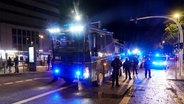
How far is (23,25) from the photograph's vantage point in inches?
1975

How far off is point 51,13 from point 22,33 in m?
18.1

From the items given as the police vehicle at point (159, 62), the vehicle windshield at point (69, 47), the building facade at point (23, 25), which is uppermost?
the building facade at point (23, 25)

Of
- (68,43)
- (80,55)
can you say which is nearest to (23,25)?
(68,43)

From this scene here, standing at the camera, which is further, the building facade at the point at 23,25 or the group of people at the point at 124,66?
the building facade at the point at 23,25

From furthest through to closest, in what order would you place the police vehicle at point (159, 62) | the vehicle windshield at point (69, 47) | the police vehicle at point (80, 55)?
1. the police vehicle at point (159, 62)
2. the vehicle windshield at point (69, 47)
3. the police vehicle at point (80, 55)

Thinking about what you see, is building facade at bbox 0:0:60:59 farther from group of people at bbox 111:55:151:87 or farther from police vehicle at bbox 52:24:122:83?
police vehicle at bbox 52:24:122:83

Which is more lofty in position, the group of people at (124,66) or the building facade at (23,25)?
the building facade at (23,25)

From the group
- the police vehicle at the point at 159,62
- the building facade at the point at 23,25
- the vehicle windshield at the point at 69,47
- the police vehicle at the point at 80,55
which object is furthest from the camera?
the building facade at the point at 23,25

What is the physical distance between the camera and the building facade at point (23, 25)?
148ft

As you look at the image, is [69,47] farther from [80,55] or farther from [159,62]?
[159,62]

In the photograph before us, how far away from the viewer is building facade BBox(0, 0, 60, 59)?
148 feet

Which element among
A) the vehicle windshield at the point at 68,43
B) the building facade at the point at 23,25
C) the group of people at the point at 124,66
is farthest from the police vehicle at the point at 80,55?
the building facade at the point at 23,25

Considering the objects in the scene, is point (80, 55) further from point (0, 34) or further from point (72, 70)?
point (0, 34)

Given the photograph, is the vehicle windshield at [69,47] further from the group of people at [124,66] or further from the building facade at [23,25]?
the building facade at [23,25]
